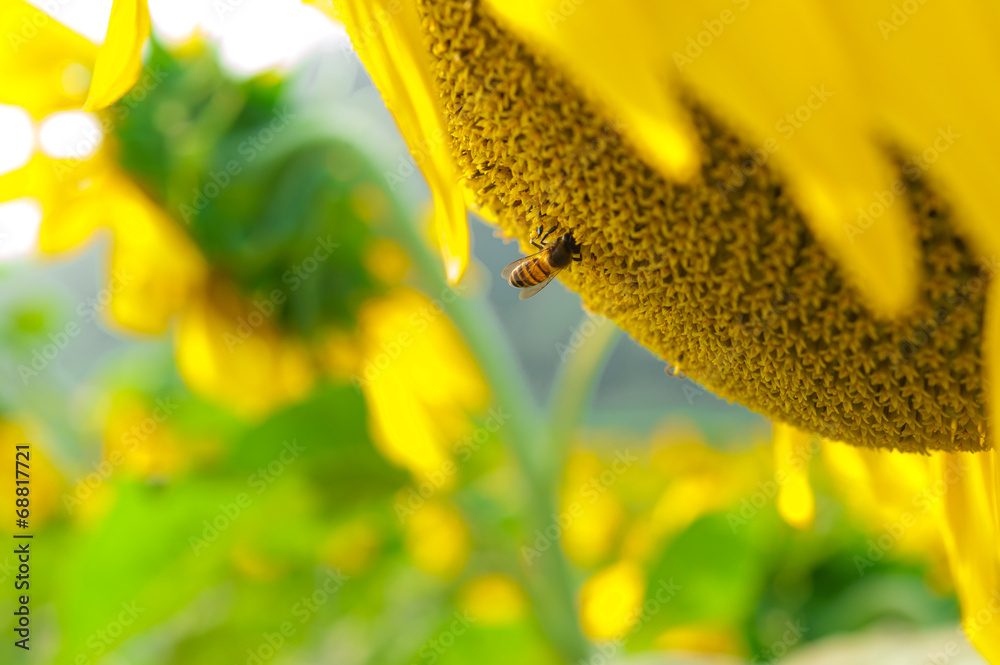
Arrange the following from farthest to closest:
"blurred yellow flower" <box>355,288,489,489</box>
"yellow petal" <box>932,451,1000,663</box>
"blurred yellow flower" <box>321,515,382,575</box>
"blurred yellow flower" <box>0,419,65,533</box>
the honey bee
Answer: "blurred yellow flower" <box>0,419,65,533</box>, "blurred yellow flower" <box>321,515,382,575</box>, "blurred yellow flower" <box>355,288,489,489</box>, "yellow petal" <box>932,451,1000,663</box>, the honey bee

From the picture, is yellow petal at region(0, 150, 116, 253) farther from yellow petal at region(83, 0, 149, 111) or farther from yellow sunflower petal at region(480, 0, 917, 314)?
yellow sunflower petal at region(480, 0, 917, 314)

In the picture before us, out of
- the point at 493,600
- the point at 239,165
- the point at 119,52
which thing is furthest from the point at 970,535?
the point at 493,600

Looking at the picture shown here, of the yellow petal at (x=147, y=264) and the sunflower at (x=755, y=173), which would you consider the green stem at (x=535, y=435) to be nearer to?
the yellow petal at (x=147, y=264)

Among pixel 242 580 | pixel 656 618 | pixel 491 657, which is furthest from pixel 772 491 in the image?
pixel 242 580

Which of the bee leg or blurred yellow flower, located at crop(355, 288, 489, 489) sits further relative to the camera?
blurred yellow flower, located at crop(355, 288, 489, 489)

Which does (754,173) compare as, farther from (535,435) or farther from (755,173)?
(535,435)

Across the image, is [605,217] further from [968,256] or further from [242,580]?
[242,580]

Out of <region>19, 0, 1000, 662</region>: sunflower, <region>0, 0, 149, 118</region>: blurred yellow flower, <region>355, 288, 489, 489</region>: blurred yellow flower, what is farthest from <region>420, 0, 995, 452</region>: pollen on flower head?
<region>355, 288, 489, 489</region>: blurred yellow flower
